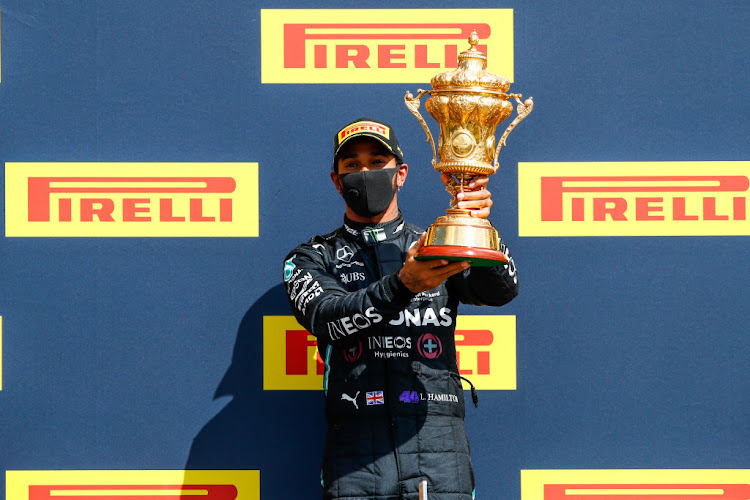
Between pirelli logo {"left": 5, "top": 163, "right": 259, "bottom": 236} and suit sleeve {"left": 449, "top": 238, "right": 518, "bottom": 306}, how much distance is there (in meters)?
0.80

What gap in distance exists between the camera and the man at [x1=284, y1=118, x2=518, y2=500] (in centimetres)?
208

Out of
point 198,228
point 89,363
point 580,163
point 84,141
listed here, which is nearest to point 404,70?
point 580,163

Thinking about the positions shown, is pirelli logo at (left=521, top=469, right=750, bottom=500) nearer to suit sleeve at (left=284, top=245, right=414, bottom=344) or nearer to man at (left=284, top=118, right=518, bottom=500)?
man at (left=284, top=118, right=518, bottom=500)

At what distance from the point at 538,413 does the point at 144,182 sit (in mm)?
1401

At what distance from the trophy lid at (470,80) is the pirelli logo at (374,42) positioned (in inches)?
25.1

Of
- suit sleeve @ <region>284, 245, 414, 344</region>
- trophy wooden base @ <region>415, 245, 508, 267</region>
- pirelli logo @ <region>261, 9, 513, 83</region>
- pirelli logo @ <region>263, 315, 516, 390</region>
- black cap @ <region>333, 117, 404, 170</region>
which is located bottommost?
pirelli logo @ <region>263, 315, 516, 390</region>

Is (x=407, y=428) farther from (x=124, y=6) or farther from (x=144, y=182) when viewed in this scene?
(x=124, y=6)

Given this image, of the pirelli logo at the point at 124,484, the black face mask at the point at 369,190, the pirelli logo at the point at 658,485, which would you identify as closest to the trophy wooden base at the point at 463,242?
the black face mask at the point at 369,190

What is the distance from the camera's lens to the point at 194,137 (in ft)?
8.84

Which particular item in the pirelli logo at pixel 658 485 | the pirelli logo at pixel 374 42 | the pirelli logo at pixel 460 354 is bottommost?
the pirelli logo at pixel 658 485

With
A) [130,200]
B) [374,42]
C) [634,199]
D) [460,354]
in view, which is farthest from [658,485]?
A: [130,200]

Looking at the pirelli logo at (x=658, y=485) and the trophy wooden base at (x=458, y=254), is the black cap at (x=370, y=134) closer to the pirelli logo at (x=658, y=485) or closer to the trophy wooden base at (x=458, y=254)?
the trophy wooden base at (x=458, y=254)

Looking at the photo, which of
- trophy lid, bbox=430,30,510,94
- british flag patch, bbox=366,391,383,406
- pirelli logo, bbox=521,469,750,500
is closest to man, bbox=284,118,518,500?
british flag patch, bbox=366,391,383,406

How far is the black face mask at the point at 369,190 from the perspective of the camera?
2.17 metres
